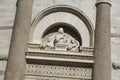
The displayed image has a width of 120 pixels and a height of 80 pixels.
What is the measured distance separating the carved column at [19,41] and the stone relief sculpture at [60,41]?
603mm

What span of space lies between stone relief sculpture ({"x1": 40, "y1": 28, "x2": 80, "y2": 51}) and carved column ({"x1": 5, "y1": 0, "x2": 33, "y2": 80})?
60 cm

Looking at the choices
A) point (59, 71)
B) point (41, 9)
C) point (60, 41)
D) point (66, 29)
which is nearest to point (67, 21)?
point (66, 29)

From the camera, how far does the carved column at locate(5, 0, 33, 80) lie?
303 inches

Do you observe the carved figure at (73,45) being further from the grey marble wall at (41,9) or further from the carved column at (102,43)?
the grey marble wall at (41,9)

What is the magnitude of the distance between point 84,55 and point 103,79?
2.87 feet

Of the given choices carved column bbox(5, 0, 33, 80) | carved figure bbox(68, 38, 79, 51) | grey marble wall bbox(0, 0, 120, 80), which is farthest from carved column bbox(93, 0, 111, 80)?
carved column bbox(5, 0, 33, 80)

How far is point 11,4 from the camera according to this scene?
909cm

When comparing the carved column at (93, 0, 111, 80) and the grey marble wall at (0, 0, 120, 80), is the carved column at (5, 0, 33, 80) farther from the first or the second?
the carved column at (93, 0, 111, 80)

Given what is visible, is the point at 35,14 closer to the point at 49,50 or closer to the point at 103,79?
the point at 49,50

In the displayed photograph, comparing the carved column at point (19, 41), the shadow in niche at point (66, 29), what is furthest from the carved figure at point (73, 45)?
the carved column at point (19, 41)

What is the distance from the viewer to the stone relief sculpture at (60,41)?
833 centimetres

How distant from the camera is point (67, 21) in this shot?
341 inches

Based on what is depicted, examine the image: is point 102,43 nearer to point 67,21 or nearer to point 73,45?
point 73,45

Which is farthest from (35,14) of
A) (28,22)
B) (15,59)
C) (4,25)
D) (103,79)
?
(103,79)
